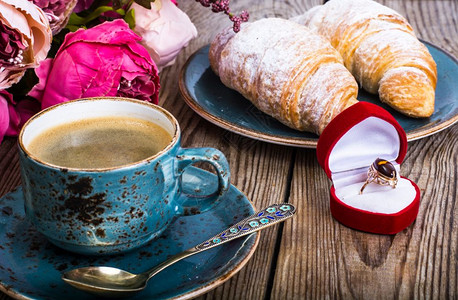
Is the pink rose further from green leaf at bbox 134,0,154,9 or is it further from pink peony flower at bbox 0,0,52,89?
green leaf at bbox 134,0,154,9

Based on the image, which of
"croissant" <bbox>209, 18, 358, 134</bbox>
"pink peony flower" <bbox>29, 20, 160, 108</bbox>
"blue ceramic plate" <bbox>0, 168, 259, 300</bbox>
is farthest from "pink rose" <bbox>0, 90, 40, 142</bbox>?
"croissant" <bbox>209, 18, 358, 134</bbox>

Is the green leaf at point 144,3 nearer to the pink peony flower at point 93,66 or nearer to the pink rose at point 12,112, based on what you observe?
the pink peony flower at point 93,66

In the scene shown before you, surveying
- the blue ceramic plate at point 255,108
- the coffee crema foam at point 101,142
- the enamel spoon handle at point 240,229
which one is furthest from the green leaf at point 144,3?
the enamel spoon handle at point 240,229

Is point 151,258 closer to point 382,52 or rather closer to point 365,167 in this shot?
point 365,167

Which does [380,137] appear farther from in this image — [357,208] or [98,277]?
[98,277]

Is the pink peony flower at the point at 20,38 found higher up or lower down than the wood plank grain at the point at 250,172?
higher up

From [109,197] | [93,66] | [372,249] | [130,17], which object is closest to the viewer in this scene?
[109,197]

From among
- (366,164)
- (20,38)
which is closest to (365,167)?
(366,164)
